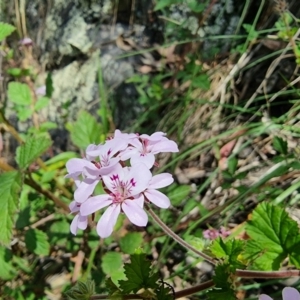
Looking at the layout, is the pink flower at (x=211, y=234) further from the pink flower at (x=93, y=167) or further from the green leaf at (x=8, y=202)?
the pink flower at (x=93, y=167)

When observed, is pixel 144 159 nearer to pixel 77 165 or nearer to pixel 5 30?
pixel 77 165

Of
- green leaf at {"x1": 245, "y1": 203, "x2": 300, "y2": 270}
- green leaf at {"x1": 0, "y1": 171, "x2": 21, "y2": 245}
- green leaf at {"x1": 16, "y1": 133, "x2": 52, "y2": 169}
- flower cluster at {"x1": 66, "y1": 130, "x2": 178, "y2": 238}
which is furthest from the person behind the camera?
green leaf at {"x1": 16, "y1": 133, "x2": 52, "y2": 169}

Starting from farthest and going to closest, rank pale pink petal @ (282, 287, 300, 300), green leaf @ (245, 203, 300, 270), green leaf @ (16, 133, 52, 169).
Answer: green leaf @ (16, 133, 52, 169)
green leaf @ (245, 203, 300, 270)
pale pink petal @ (282, 287, 300, 300)

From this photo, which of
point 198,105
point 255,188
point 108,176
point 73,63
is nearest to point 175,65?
point 198,105

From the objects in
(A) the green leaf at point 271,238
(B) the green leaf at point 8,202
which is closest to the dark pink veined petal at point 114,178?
(A) the green leaf at point 271,238

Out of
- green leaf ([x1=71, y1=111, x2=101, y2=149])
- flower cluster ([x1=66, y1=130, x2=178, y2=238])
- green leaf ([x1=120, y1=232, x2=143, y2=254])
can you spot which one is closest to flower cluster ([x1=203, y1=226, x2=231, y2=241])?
green leaf ([x1=120, y1=232, x2=143, y2=254])

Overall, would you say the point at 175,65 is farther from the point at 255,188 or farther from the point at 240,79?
the point at 255,188

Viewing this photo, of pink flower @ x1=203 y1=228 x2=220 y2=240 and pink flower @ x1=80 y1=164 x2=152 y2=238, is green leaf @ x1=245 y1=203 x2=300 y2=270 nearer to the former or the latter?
pink flower @ x1=80 y1=164 x2=152 y2=238

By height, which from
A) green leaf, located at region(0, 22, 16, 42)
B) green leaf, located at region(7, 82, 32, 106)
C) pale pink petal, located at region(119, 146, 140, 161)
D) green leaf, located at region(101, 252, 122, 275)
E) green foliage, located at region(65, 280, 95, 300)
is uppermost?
green leaf, located at region(0, 22, 16, 42)
